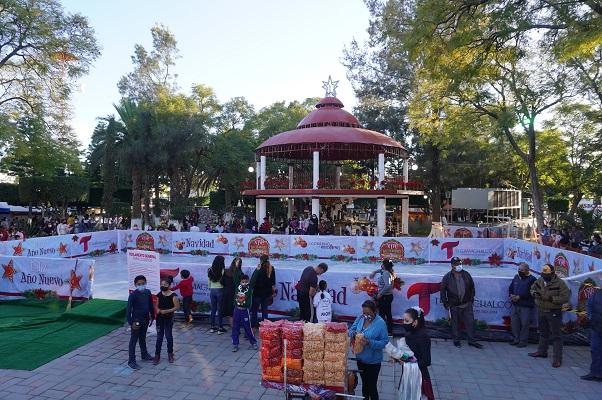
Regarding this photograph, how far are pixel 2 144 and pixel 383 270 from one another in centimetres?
2490

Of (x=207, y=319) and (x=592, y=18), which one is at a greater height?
(x=592, y=18)

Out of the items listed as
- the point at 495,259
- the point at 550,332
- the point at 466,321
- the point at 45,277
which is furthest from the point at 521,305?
the point at 45,277

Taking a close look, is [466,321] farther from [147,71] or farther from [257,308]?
[147,71]

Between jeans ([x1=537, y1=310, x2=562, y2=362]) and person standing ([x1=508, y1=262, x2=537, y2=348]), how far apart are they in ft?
1.51

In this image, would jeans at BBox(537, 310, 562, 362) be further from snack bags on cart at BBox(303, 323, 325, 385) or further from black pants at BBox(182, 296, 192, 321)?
black pants at BBox(182, 296, 192, 321)

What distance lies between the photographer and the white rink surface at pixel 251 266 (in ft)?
47.7

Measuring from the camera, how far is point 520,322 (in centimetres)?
924

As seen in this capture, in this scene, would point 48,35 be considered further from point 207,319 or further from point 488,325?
point 488,325

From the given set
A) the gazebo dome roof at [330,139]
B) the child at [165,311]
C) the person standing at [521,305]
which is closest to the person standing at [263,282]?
the child at [165,311]

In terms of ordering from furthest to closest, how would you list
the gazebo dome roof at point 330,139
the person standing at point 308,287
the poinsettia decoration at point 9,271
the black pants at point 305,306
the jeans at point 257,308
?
the gazebo dome roof at point 330,139 < the poinsettia decoration at point 9,271 < the jeans at point 257,308 < the black pants at point 305,306 < the person standing at point 308,287

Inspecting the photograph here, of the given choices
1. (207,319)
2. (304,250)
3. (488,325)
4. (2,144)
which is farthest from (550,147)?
(2,144)

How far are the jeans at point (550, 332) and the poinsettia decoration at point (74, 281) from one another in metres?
11.0

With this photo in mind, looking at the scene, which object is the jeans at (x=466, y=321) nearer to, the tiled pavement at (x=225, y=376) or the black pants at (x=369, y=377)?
the tiled pavement at (x=225, y=376)

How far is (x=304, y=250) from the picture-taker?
66.4 feet
